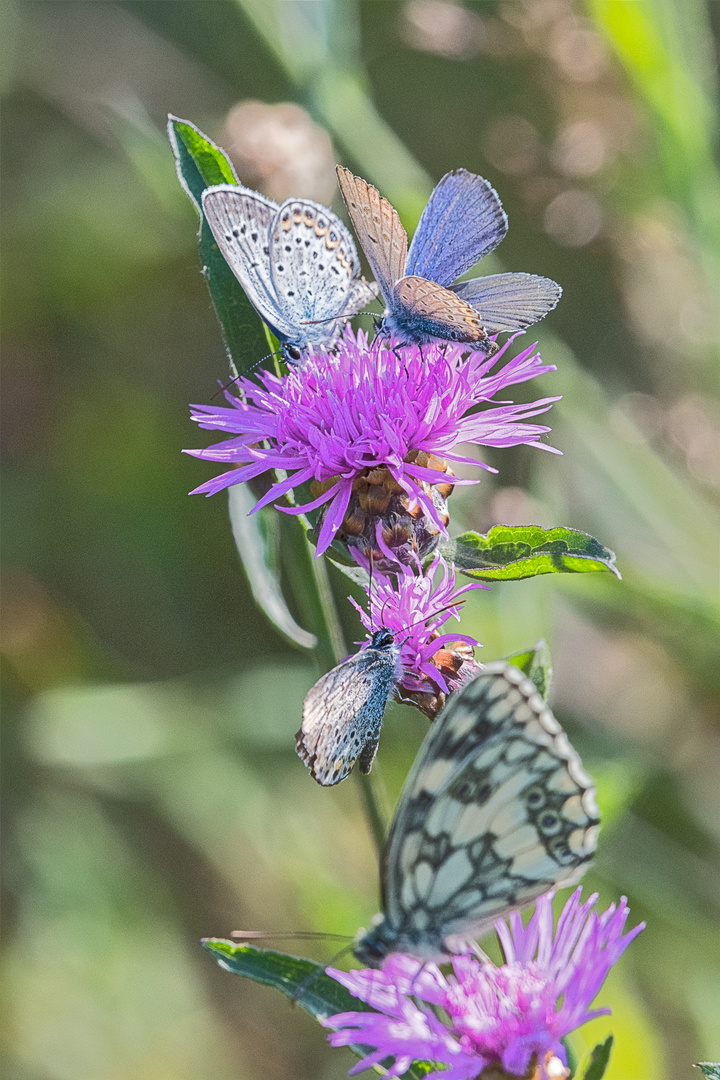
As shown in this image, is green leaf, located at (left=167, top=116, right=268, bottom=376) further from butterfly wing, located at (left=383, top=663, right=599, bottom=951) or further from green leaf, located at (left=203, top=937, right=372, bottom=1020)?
green leaf, located at (left=203, top=937, right=372, bottom=1020)

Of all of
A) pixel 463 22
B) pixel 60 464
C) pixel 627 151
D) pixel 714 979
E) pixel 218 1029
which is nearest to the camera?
pixel 714 979

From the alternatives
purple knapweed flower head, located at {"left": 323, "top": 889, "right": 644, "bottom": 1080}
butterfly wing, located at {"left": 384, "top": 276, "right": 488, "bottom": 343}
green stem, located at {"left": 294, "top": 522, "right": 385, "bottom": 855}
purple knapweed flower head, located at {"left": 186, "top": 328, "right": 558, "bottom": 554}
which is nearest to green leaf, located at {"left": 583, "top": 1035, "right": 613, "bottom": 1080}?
purple knapweed flower head, located at {"left": 323, "top": 889, "right": 644, "bottom": 1080}

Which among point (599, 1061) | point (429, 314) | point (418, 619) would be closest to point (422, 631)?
point (418, 619)

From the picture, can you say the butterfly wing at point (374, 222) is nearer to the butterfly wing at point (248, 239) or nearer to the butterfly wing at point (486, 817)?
the butterfly wing at point (248, 239)

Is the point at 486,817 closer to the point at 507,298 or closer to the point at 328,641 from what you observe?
the point at 328,641

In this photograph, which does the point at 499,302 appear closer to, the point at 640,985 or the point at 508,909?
the point at 508,909

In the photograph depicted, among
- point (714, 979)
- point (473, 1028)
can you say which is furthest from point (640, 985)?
point (473, 1028)
